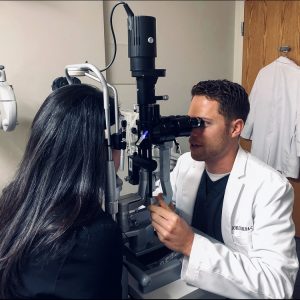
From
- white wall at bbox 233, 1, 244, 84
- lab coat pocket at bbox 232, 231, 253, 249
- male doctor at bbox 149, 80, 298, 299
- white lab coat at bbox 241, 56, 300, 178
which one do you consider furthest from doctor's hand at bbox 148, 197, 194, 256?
white wall at bbox 233, 1, 244, 84

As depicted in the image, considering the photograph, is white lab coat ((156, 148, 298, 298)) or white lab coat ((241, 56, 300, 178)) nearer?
white lab coat ((156, 148, 298, 298))

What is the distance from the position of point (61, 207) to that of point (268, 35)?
233 cm

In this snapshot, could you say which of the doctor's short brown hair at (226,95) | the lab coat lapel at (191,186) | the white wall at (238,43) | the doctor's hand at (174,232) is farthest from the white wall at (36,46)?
the white wall at (238,43)

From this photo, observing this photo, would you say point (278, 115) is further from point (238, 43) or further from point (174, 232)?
point (174, 232)

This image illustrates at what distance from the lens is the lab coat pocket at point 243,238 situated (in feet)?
3.33

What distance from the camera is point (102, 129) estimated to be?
788 millimetres

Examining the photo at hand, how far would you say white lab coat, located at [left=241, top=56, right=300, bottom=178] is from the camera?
7.29 ft

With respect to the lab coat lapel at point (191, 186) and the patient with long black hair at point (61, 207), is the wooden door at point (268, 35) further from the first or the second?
the patient with long black hair at point (61, 207)

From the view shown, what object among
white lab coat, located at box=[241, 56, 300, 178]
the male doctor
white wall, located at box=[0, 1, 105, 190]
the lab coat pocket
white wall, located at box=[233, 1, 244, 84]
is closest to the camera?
the male doctor

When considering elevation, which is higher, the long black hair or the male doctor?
the long black hair

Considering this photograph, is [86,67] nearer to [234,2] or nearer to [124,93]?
[124,93]

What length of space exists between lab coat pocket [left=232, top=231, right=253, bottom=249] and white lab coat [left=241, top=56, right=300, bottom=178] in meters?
1.42

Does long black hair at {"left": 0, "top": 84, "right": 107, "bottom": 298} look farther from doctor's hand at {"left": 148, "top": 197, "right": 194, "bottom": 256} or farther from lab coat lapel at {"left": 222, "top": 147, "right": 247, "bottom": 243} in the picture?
lab coat lapel at {"left": 222, "top": 147, "right": 247, "bottom": 243}

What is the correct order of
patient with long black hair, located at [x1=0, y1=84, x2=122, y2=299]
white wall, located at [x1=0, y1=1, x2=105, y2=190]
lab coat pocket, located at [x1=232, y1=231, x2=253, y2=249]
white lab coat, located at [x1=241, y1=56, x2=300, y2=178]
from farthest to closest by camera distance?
white lab coat, located at [x1=241, y1=56, x2=300, y2=178] → white wall, located at [x1=0, y1=1, x2=105, y2=190] → lab coat pocket, located at [x1=232, y1=231, x2=253, y2=249] → patient with long black hair, located at [x1=0, y1=84, x2=122, y2=299]
